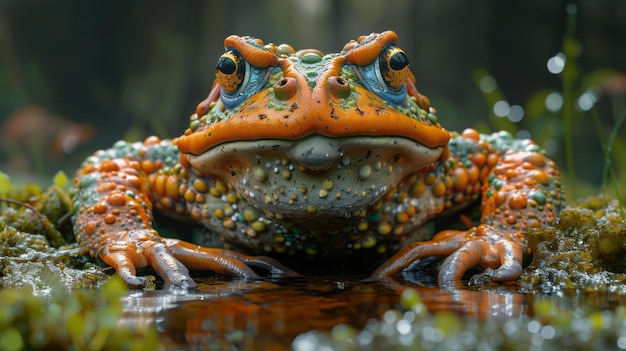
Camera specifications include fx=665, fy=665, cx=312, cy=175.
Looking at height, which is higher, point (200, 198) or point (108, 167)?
point (108, 167)

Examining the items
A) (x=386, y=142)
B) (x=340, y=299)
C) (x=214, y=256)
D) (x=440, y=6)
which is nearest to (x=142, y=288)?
(x=214, y=256)

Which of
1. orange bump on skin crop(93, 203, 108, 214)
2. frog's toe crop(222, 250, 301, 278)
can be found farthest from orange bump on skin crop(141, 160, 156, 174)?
frog's toe crop(222, 250, 301, 278)

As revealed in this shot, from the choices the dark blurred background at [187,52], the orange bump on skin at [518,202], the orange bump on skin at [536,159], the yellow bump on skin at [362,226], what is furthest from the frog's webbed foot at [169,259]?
the dark blurred background at [187,52]

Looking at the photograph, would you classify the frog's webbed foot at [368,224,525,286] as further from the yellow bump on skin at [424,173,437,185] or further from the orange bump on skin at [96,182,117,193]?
the orange bump on skin at [96,182,117,193]

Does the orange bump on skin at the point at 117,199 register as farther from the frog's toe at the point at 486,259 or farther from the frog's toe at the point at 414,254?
the frog's toe at the point at 486,259

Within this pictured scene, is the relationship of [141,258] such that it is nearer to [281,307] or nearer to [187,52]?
[281,307]

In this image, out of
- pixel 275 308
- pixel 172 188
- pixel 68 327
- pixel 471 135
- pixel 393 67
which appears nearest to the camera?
pixel 68 327

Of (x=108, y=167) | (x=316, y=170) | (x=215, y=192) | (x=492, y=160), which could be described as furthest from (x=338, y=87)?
(x=108, y=167)
